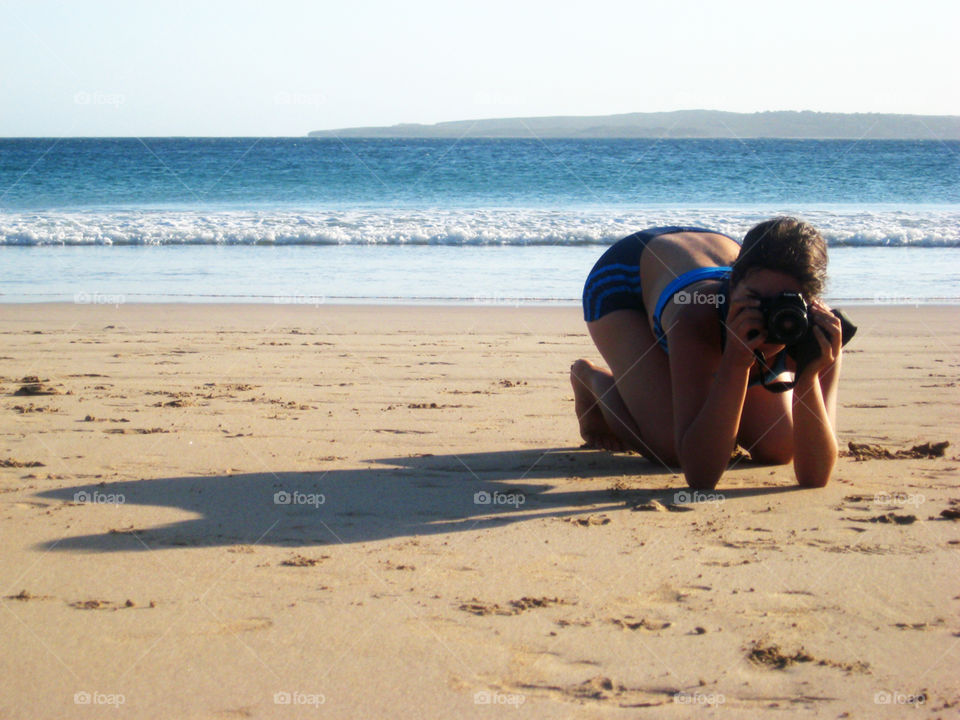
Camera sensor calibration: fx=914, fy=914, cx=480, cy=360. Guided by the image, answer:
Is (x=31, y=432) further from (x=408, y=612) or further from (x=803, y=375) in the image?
(x=803, y=375)

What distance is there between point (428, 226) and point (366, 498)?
43.5 ft

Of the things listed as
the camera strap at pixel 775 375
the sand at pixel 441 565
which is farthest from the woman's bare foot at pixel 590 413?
the camera strap at pixel 775 375

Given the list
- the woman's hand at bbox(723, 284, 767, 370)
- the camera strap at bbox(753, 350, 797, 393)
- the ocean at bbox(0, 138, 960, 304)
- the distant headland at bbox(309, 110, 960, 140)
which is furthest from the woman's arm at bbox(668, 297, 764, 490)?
the distant headland at bbox(309, 110, 960, 140)

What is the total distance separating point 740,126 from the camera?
8450 cm

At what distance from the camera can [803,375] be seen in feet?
10.1

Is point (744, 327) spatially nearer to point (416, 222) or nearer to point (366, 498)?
point (366, 498)

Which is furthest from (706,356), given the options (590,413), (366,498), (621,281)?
(366,498)

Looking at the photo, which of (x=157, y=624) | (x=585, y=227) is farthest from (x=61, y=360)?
(x=585, y=227)

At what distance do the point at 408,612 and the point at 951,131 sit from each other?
7834 cm

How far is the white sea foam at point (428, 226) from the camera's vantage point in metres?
14.7

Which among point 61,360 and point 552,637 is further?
point 61,360

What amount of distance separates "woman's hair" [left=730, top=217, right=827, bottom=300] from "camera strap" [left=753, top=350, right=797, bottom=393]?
267 mm

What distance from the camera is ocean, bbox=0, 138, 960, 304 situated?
32.5 ft

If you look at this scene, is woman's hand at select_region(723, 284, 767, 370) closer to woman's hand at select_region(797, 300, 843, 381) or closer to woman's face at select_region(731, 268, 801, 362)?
woman's face at select_region(731, 268, 801, 362)
